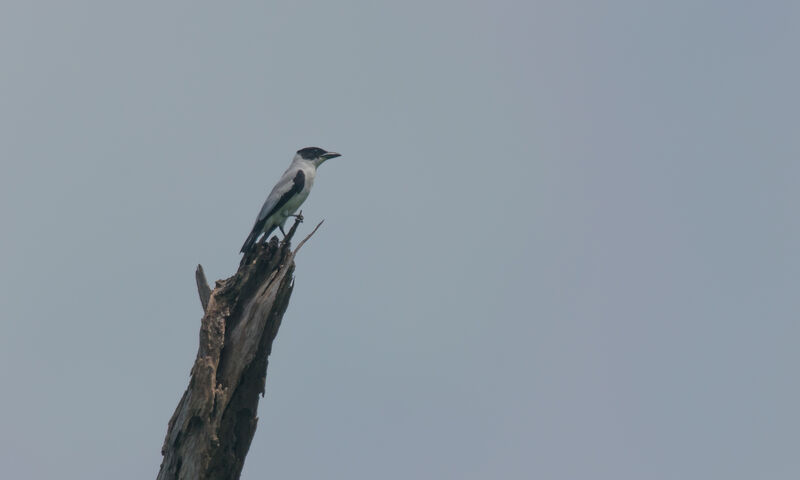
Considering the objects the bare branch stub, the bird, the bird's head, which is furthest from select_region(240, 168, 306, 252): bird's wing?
the bare branch stub

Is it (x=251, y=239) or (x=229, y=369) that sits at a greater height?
(x=251, y=239)

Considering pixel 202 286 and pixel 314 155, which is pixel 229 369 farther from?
pixel 314 155

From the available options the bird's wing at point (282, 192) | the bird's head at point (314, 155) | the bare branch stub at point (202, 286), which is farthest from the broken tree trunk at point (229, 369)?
the bird's head at point (314, 155)

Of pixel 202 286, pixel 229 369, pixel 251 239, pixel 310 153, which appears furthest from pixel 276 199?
pixel 229 369

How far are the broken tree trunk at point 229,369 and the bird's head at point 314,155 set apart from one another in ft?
18.9

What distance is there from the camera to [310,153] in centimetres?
1625

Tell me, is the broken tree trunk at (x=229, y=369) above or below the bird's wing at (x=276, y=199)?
below

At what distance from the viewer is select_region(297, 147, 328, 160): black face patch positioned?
16219 millimetres

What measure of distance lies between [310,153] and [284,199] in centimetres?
218

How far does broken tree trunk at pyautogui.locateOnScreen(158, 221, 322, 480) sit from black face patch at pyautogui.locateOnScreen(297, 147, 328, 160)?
19.0 ft

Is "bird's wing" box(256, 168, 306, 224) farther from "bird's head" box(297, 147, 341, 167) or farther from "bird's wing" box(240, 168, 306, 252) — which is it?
"bird's head" box(297, 147, 341, 167)

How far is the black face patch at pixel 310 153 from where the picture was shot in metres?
16.2

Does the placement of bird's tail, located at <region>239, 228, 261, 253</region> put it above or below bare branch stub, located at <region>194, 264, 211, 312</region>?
above

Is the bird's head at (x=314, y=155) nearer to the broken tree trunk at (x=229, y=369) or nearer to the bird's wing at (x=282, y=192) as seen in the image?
the bird's wing at (x=282, y=192)
